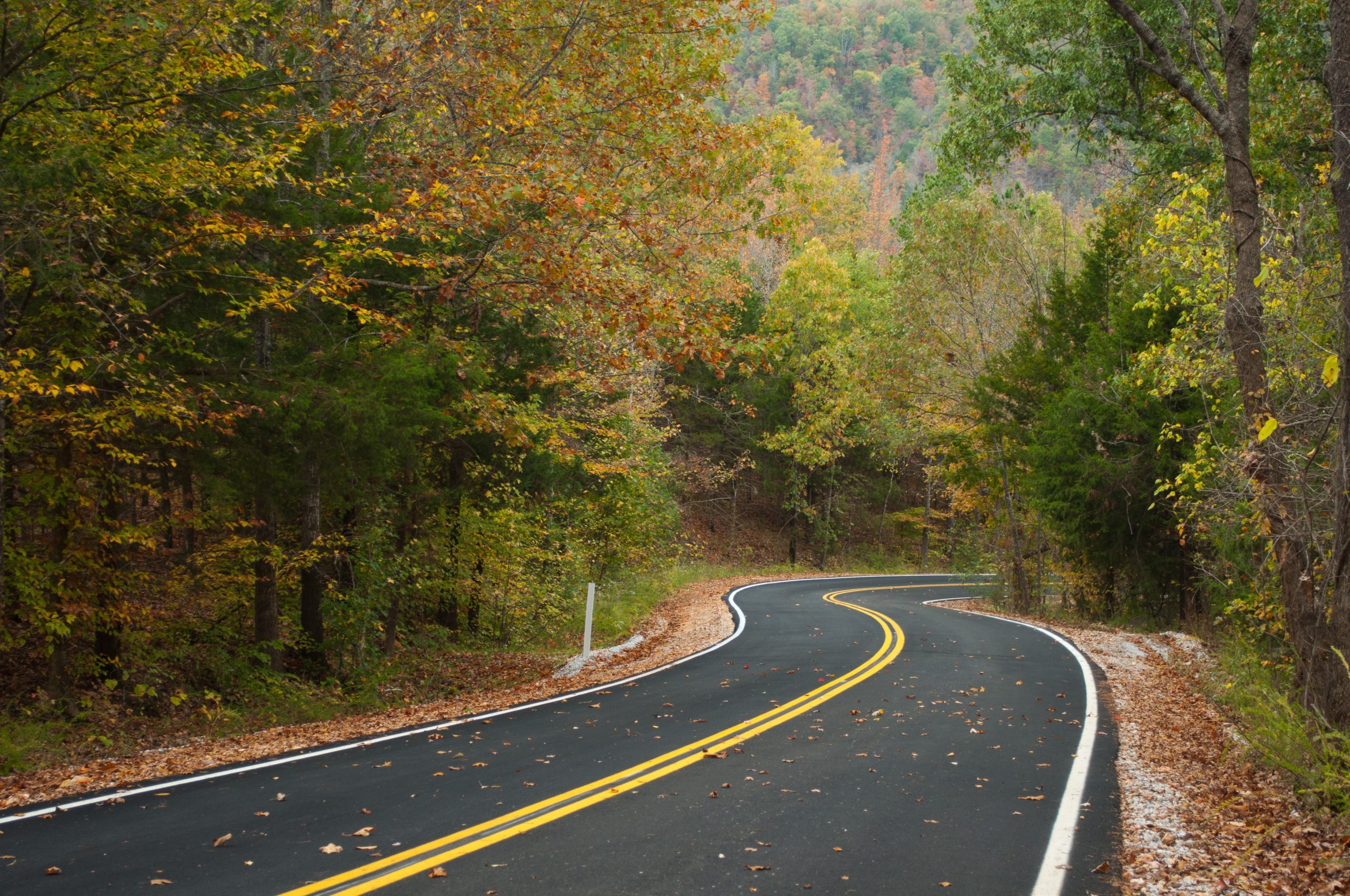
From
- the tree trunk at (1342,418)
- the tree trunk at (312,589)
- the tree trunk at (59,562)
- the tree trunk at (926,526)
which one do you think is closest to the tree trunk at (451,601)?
the tree trunk at (312,589)

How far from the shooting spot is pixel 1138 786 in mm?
7156

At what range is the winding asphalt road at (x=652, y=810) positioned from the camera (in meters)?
4.99

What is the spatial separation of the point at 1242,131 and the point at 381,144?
1122cm

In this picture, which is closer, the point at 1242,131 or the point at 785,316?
the point at 1242,131

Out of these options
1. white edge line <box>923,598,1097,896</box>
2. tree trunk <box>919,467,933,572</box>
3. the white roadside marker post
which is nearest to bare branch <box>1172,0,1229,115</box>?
white edge line <box>923,598,1097,896</box>

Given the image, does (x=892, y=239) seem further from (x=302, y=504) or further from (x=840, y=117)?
(x=302, y=504)

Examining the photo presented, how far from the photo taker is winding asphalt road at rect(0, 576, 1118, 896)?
499 cm

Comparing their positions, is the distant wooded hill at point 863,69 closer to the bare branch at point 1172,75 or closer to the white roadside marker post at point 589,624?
the white roadside marker post at point 589,624

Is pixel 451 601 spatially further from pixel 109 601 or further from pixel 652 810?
pixel 652 810

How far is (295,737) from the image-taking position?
346 inches

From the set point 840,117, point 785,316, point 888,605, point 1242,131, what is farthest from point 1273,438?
point 840,117

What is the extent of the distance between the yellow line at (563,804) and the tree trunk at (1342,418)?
4.80 metres

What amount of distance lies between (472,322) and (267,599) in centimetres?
489

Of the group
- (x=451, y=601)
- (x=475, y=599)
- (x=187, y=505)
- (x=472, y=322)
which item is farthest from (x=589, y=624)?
(x=187, y=505)
